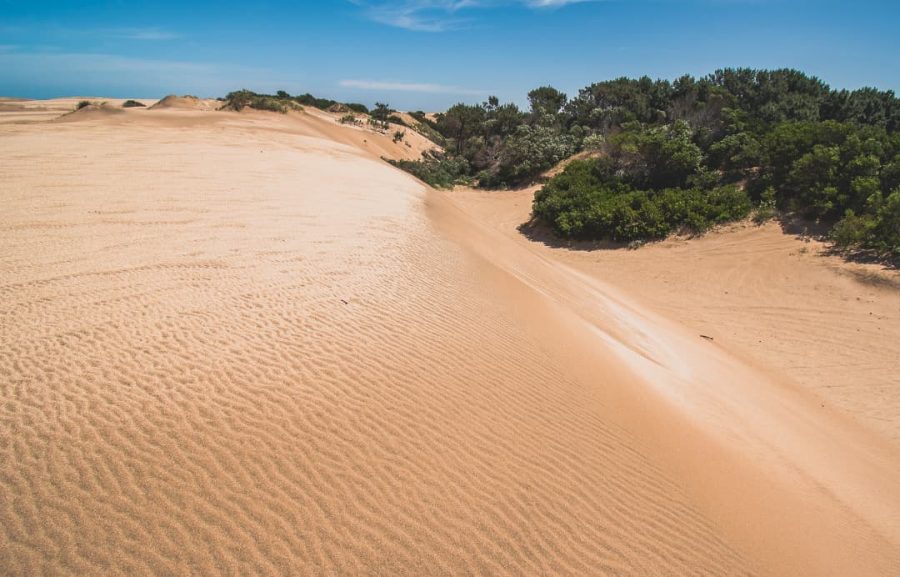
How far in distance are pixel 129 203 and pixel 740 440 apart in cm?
1019

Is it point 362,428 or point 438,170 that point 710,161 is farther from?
point 362,428

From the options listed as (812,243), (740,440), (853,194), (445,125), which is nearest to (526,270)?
(740,440)

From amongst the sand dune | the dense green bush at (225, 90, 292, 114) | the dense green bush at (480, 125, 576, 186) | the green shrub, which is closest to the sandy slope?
the dense green bush at (480, 125, 576, 186)

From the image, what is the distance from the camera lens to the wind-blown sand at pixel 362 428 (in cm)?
251

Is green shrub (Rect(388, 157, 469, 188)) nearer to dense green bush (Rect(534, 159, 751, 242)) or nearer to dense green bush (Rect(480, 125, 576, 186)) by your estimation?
dense green bush (Rect(480, 125, 576, 186))

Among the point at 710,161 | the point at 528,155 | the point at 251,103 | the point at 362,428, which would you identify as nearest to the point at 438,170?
the point at 528,155

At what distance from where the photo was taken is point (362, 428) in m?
3.29

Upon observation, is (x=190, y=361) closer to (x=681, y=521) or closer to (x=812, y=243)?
(x=681, y=521)

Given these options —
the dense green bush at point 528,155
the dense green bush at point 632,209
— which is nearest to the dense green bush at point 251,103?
the dense green bush at point 528,155

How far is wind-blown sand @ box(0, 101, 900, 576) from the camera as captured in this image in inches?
98.7

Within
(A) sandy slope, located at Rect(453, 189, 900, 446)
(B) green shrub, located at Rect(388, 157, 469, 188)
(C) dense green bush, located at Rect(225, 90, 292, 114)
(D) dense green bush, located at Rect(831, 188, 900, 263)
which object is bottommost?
(A) sandy slope, located at Rect(453, 189, 900, 446)

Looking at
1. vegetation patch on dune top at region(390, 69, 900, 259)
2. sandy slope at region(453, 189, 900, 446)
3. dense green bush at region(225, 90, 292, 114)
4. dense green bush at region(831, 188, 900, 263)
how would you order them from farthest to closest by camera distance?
dense green bush at region(225, 90, 292, 114)
vegetation patch on dune top at region(390, 69, 900, 259)
dense green bush at region(831, 188, 900, 263)
sandy slope at region(453, 189, 900, 446)

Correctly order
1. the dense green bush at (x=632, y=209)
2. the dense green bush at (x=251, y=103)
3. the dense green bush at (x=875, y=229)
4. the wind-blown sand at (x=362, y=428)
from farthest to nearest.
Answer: the dense green bush at (x=251, y=103)
the dense green bush at (x=632, y=209)
the dense green bush at (x=875, y=229)
the wind-blown sand at (x=362, y=428)

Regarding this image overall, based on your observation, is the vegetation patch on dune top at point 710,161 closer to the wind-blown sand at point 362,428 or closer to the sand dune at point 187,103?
the wind-blown sand at point 362,428
